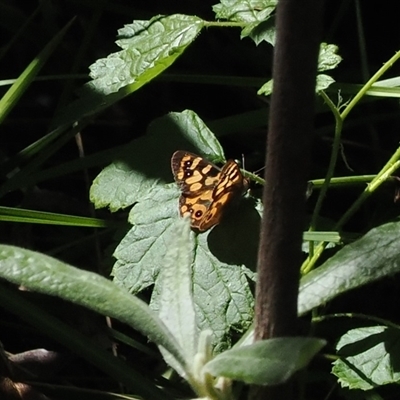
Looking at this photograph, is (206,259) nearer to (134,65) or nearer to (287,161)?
(134,65)

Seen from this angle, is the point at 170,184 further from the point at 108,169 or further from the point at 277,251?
the point at 277,251

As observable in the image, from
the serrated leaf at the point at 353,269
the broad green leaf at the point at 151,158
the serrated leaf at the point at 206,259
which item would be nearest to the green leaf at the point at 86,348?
the serrated leaf at the point at 206,259

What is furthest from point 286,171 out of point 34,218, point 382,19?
point 382,19

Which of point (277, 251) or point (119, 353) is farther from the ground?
point (277, 251)

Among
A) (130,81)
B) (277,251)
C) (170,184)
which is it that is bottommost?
(277,251)

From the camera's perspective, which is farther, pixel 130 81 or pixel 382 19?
pixel 382 19

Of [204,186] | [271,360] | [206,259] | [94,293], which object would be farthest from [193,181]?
[271,360]

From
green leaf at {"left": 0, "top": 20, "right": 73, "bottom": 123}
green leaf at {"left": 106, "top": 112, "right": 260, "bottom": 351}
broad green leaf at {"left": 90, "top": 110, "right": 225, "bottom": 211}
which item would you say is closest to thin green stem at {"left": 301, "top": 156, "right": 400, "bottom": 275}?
green leaf at {"left": 106, "top": 112, "right": 260, "bottom": 351}
